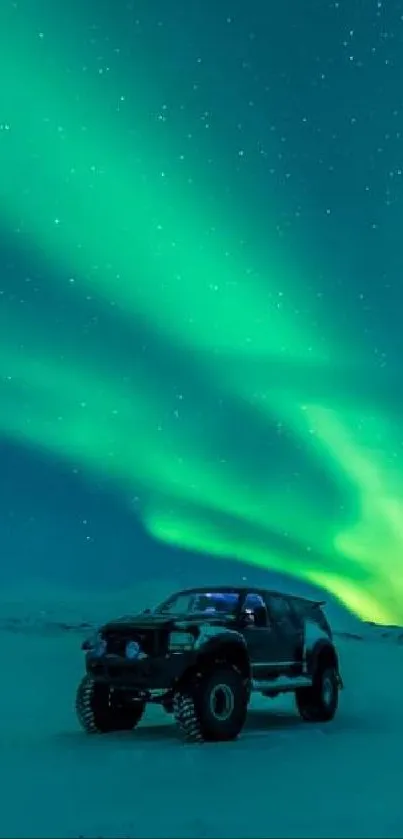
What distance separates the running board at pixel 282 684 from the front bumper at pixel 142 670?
5.93 ft

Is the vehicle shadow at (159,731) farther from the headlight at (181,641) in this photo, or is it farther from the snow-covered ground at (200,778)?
the headlight at (181,641)

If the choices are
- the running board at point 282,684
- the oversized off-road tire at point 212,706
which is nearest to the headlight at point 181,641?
the oversized off-road tire at point 212,706

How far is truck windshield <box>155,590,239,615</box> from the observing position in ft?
48.6

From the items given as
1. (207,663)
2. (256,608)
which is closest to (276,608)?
(256,608)

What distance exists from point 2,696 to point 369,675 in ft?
41.3

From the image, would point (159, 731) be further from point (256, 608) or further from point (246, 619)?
point (256, 608)

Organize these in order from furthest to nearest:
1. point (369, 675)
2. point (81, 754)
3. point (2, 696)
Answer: point (369, 675) < point (2, 696) < point (81, 754)

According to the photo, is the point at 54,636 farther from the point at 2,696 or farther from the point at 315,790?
the point at 315,790

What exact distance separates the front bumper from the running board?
181 centimetres

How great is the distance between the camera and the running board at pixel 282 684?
14492 mm

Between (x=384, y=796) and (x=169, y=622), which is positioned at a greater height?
(x=169, y=622)

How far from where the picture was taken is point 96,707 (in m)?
13.9

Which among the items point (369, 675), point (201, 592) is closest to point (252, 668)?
point (201, 592)

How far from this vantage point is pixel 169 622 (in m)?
13.2
